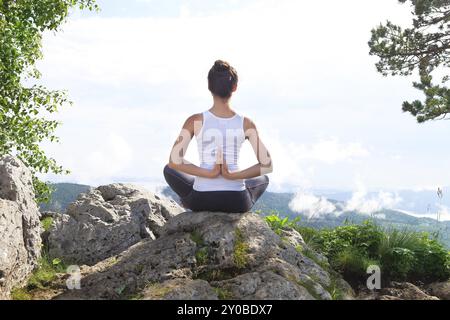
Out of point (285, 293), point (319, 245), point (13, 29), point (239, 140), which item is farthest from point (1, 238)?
point (13, 29)

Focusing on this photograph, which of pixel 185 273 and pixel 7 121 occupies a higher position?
pixel 7 121

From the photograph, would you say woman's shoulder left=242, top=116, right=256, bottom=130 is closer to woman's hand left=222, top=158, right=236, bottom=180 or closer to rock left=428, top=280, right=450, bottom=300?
woman's hand left=222, top=158, right=236, bottom=180

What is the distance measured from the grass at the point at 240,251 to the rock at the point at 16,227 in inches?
139

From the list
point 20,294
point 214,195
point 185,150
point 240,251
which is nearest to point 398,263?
point 240,251

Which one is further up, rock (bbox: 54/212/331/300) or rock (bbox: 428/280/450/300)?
rock (bbox: 54/212/331/300)

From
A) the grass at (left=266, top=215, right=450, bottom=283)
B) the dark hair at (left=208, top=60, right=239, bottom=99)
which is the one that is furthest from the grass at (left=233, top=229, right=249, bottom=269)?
the dark hair at (left=208, top=60, right=239, bottom=99)

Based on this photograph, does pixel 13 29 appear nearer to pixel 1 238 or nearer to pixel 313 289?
pixel 1 238

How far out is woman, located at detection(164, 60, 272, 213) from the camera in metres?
7.88

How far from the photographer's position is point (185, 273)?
7.50m

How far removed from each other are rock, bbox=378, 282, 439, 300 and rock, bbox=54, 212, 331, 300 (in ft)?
5.97

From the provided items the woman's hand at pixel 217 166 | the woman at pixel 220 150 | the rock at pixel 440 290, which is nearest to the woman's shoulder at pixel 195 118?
A: the woman at pixel 220 150

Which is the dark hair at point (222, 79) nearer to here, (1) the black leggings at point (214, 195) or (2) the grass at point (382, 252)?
(1) the black leggings at point (214, 195)

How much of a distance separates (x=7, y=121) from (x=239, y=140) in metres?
9.55

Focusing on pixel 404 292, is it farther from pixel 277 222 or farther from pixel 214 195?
pixel 214 195
